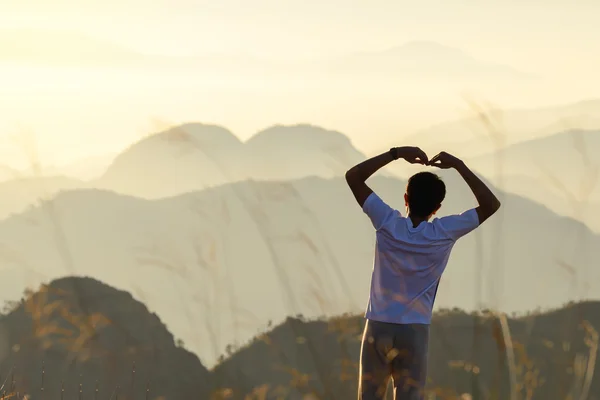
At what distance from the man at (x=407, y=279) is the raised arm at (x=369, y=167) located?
8 centimetres

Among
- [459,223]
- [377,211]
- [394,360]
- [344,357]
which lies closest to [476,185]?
[459,223]

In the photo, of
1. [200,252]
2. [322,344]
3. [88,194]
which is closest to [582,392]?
[322,344]

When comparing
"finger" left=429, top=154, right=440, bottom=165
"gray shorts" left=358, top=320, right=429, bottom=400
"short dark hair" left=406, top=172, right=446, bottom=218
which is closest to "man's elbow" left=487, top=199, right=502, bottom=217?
"short dark hair" left=406, top=172, right=446, bottom=218

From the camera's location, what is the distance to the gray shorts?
4176mm

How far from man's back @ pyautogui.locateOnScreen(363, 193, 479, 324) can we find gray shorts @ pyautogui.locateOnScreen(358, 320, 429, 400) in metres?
0.05

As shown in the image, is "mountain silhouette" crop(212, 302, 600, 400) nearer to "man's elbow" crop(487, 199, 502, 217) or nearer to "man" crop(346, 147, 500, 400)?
"man" crop(346, 147, 500, 400)

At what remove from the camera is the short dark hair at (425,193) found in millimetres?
4242

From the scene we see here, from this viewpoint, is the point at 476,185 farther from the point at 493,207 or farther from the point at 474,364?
the point at 474,364

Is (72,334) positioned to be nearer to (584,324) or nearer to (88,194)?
(584,324)

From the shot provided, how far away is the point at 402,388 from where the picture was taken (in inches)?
168

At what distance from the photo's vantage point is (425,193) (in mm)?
4250

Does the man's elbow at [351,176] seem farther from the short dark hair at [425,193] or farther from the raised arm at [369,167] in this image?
the short dark hair at [425,193]

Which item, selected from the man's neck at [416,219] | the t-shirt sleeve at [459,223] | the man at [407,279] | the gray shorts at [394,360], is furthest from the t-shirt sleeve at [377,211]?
the gray shorts at [394,360]

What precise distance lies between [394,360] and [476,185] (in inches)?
36.8
